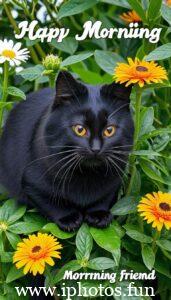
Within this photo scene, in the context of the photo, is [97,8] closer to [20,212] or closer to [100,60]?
[100,60]

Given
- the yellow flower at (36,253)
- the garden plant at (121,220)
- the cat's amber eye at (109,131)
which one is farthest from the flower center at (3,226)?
the cat's amber eye at (109,131)

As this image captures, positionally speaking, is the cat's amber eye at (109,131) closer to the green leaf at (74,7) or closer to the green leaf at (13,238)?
the green leaf at (13,238)

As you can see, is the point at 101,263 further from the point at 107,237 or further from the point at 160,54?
the point at 160,54

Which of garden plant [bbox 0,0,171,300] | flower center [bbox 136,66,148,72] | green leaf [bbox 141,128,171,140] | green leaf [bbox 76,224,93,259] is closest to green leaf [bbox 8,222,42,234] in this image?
garden plant [bbox 0,0,171,300]

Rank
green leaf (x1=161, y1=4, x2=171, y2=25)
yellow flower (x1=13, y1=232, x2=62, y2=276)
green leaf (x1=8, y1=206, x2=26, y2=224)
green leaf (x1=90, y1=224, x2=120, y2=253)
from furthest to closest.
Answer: green leaf (x1=161, y1=4, x2=171, y2=25) < green leaf (x1=8, y1=206, x2=26, y2=224) < green leaf (x1=90, y1=224, x2=120, y2=253) < yellow flower (x1=13, y1=232, x2=62, y2=276)

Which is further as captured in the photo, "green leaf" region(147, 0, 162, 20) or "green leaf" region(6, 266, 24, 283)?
"green leaf" region(147, 0, 162, 20)

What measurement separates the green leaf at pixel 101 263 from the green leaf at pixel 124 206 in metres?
0.14

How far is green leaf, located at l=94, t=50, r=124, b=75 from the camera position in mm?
2023

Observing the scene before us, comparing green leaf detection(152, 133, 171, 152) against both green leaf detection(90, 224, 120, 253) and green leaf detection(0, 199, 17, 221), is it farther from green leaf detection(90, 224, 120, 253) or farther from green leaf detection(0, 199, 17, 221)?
green leaf detection(0, 199, 17, 221)

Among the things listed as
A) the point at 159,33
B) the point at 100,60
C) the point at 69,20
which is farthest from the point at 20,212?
the point at 69,20

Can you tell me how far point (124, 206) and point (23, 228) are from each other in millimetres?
245

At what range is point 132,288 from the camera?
1735 millimetres

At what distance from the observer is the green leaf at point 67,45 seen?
2285 millimetres

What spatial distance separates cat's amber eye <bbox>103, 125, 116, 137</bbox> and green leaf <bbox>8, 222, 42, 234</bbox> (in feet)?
0.94
